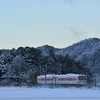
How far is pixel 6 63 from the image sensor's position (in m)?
101

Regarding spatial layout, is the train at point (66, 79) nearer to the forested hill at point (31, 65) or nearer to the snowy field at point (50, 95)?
the forested hill at point (31, 65)

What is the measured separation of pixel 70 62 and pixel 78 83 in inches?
1130

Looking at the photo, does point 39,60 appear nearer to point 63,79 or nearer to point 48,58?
point 48,58

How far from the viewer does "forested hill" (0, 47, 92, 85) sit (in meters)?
90.5

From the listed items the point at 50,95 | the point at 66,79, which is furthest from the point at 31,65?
the point at 50,95

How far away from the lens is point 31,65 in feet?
326

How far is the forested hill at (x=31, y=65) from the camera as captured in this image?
90.5 m

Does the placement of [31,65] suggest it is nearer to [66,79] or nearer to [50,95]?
[66,79]

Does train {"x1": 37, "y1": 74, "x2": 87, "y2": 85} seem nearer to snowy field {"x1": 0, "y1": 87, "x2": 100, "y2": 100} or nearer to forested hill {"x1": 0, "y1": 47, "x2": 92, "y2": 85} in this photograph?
forested hill {"x1": 0, "y1": 47, "x2": 92, "y2": 85}

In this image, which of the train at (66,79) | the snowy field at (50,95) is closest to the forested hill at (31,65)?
the train at (66,79)

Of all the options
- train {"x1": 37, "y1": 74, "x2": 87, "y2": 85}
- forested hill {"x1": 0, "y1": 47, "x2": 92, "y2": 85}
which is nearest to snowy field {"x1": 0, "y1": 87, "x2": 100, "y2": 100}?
train {"x1": 37, "y1": 74, "x2": 87, "y2": 85}

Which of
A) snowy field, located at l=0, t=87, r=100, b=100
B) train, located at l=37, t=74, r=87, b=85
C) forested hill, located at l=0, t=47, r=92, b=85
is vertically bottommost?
snowy field, located at l=0, t=87, r=100, b=100

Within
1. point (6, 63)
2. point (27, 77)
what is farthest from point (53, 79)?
point (6, 63)

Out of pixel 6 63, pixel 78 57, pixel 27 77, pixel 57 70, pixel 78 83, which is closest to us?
A: pixel 78 83
